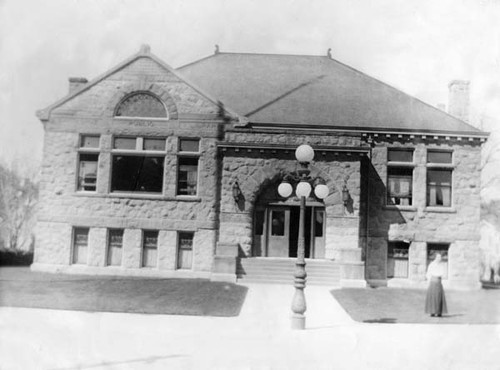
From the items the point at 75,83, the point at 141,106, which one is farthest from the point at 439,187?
the point at 75,83

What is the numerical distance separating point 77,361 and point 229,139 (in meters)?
11.5

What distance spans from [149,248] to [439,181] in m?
11.5

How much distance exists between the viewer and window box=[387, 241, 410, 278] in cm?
1872

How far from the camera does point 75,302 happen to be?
40.1 ft

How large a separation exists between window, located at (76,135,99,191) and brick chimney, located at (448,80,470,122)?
14.3 meters

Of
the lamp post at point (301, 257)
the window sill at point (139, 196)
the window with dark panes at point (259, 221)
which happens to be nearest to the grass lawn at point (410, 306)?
the lamp post at point (301, 257)

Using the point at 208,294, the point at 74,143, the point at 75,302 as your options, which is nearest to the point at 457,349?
the point at 208,294

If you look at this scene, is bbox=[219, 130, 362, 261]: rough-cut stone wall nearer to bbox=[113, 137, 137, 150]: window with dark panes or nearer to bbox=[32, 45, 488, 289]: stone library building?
bbox=[32, 45, 488, 289]: stone library building

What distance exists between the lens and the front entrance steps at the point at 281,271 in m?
17.0

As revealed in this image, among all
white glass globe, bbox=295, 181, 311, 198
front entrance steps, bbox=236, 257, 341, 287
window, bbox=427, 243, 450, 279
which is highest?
white glass globe, bbox=295, 181, 311, 198

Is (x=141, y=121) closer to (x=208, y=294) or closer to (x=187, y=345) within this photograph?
(x=208, y=294)

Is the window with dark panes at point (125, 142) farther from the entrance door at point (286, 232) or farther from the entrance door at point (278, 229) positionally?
the entrance door at point (278, 229)

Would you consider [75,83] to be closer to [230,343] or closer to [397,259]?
[230,343]

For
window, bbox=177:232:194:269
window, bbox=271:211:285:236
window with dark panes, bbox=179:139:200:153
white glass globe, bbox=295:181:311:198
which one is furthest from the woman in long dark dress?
window with dark panes, bbox=179:139:200:153
